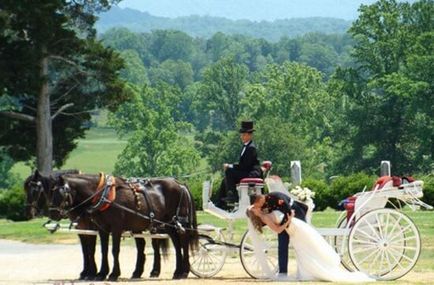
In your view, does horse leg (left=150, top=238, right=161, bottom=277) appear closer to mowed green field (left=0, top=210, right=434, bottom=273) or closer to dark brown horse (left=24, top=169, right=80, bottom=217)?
dark brown horse (left=24, top=169, right=80, bottom=217)

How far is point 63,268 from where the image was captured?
22469mm

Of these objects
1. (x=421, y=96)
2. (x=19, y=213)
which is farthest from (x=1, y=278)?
(x=421, y=96)

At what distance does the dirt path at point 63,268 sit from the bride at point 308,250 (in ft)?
2.02

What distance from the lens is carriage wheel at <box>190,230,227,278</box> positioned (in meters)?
20.1

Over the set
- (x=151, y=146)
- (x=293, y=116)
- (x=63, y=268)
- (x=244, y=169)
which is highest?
(x=244, y=169)

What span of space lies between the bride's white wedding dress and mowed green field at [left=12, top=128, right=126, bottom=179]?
113885mm

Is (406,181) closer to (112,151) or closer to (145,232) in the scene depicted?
(145,232)

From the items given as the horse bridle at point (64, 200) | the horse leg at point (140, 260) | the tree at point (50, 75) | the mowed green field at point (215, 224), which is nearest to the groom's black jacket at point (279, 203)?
the horse leg at point (140, 260)

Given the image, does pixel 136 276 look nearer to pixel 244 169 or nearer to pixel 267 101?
pixel 244 169

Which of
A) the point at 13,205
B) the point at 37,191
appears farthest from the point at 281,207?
the point at 13,205

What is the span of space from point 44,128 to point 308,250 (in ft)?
99.9

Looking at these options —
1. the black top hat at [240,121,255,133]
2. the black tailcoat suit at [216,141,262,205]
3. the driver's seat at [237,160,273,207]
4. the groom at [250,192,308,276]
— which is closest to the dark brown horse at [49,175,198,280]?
the black tailcoat suit at [216,141,262,205]

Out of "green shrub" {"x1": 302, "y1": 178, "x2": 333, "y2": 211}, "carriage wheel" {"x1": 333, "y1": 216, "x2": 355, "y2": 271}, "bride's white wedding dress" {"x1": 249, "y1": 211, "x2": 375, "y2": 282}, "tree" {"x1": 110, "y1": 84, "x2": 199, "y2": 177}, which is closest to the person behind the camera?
"bride's white wedding dress" {"x1": 249, "y1": 211, "x2": 375, "y2": 282}

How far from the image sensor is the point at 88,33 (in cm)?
5088
